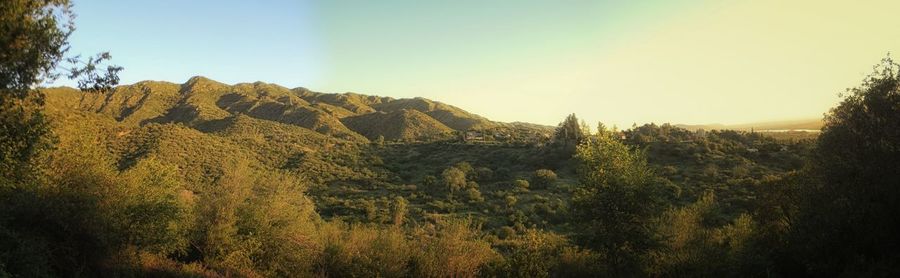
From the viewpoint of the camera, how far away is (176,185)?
22438mm

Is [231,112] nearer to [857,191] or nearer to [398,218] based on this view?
[398,218]

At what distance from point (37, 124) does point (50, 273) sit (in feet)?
19.1

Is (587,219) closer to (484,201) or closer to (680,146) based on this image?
(484,201)

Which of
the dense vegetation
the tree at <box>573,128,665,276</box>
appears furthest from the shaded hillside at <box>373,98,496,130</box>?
the tree at <box>573,128,665,276</box>

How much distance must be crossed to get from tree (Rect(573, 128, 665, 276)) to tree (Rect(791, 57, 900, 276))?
5.13 metres

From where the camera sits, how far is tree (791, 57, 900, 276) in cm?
1388

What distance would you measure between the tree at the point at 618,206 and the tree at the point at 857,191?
513 centimetres

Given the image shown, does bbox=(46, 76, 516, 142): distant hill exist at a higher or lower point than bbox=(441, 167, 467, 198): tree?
higher

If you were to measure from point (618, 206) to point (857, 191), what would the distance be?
25.5ft

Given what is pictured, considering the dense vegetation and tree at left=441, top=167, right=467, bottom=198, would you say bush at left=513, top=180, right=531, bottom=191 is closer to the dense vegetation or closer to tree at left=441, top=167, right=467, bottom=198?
tree at left=441, top=167, right=467, bottom=198

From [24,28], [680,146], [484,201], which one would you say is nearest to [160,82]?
[484,201]

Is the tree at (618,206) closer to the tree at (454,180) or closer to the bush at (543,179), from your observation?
the tree at (454,180)

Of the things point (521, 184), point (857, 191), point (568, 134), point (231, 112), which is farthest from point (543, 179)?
point (231, 112)

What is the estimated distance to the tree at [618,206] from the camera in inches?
776
